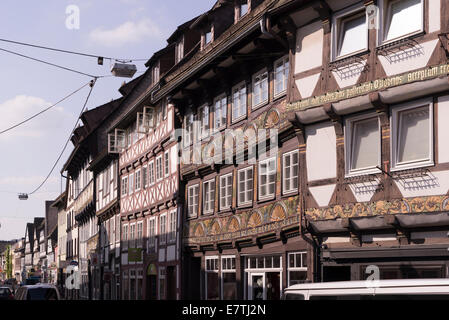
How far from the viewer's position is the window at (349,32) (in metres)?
18.1

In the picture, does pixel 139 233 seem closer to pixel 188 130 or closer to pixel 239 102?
pixel 188 130

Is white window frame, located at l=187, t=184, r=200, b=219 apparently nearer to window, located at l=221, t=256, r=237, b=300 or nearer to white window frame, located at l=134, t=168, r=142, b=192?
window, located at l=221, t=256, r=237, b=300

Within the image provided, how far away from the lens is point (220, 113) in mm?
26891

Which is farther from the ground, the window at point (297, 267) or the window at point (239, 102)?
the window at point (239, 102)

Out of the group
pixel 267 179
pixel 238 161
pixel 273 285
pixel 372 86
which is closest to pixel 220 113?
pixel 238 161

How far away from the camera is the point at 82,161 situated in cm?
6222

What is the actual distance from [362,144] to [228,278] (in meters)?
9.28

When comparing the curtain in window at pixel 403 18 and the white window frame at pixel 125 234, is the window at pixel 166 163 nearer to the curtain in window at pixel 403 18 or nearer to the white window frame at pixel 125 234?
the white window frame at pixel 125 234

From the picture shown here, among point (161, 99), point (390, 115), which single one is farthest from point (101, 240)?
point (390, 115)

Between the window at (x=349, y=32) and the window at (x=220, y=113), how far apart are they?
8.17 metres

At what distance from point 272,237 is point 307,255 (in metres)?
2.69

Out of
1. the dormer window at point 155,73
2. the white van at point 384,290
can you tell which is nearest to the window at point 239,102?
the dormer window at point 155,73
